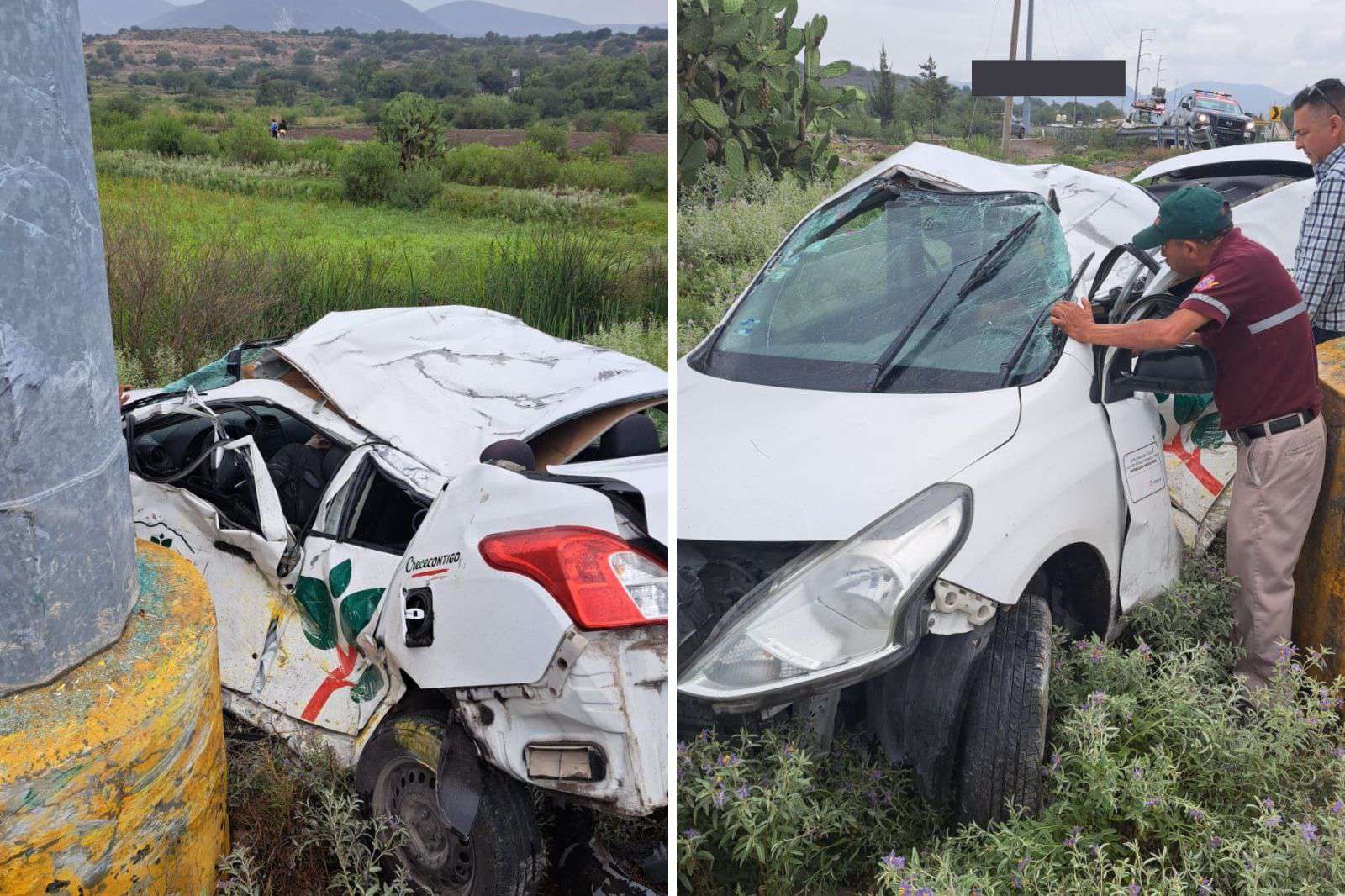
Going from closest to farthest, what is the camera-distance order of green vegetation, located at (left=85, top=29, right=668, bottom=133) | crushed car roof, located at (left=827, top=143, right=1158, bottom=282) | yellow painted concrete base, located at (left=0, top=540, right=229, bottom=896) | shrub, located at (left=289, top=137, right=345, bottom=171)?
yellow painted concrete base, located at (left=0, top=540, right=229, bottom=896)
crushed car roof, located at (left=827, top=143, right=1158, bottom=282)
shrub, located at (left=289, top=137, right=345, bottom=171)
green vegetation, located at (left=85, top=29, right=668, bottom=133)

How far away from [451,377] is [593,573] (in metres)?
1.66

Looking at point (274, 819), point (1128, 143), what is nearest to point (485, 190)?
point (1128, 143)

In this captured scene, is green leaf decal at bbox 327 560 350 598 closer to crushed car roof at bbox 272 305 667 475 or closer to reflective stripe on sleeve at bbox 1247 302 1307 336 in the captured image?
crushed car roof at bbox 272 305 667 475

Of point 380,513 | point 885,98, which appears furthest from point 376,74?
point 380,513

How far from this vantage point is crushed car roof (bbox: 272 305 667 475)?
3266 mm

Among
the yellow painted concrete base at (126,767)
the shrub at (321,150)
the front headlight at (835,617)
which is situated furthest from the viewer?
the shrub at (321,150)

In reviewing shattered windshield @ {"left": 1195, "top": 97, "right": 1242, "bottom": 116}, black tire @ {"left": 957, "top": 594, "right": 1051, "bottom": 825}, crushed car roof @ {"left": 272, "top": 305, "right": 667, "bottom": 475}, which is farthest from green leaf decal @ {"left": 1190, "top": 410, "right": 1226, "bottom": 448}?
shattered windshield @ {"left": 1195, "top": 97, "right": 1242, "bottom": 116}

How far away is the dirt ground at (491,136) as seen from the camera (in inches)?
622

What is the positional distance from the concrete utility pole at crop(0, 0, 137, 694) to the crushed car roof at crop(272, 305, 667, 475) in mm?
1180

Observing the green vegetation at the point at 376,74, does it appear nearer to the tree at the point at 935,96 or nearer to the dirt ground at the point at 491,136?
the dirt ground at the point at 491,136

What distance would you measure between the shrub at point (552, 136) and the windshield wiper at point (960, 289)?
14243 mm

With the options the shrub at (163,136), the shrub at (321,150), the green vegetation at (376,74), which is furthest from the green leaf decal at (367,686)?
the shrub at (163,136)

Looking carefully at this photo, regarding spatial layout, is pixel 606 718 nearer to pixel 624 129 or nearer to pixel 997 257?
pixel 997 257

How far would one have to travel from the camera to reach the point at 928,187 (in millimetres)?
3156
